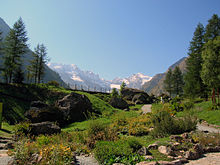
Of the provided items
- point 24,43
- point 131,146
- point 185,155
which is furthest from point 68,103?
point 24,43

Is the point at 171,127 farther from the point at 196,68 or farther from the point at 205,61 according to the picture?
the point at 196,68

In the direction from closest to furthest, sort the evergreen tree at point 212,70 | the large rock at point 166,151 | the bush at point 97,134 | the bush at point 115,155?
1. the bush at point 115,155
2. the large rock at point 166,151
3. the bush at point 97,134
4. the evergreen tree at point 212,70

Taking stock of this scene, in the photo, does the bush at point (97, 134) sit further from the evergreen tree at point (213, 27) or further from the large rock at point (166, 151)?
the evergreen tree at point (213, 27)

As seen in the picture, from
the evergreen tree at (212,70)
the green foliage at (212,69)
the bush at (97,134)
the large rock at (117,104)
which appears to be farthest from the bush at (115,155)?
the large rock at (117,104)

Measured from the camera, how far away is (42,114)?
14.2 metres

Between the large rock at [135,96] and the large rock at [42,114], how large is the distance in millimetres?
27771

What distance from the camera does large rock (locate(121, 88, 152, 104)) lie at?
41272 millimetres

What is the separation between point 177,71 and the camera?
57.8 metres

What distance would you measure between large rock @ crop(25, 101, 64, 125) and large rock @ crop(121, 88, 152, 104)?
91.1ft

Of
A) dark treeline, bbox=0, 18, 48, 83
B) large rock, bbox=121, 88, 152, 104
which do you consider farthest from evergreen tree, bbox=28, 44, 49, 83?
large rock, bbox=121, 88, 152, 104

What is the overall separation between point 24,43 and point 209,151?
32714mm

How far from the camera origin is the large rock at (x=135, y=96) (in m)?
41.3

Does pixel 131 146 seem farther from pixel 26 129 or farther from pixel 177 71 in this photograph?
pixel 177 71

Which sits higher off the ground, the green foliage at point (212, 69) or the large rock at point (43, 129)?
the green foliage at point (212, 69)
